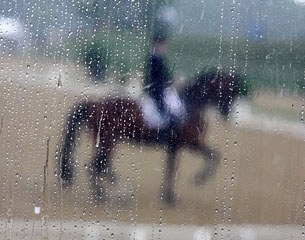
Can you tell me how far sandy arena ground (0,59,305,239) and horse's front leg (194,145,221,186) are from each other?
2 cm

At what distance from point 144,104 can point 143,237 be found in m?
0.56

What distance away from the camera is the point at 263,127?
2.04 m

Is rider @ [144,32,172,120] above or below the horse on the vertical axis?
above

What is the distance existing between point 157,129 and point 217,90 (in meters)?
0.29

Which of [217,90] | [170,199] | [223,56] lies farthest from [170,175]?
[223,56]

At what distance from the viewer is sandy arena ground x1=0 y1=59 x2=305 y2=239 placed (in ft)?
6.48

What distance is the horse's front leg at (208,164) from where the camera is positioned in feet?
6.62

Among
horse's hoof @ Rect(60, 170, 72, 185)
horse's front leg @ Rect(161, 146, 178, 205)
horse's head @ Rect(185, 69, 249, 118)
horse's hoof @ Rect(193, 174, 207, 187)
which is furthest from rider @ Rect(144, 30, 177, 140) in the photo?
horse's hoof @ Rect(60, 170, 72, 185)

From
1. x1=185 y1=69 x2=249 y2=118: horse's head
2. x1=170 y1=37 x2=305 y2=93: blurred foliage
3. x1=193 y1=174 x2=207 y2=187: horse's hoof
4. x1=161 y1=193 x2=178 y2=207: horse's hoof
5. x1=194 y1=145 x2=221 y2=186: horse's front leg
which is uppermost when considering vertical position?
x1=170 y1=37 x2=305 y2=93: blurred foliage

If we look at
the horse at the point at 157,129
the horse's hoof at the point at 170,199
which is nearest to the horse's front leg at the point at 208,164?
the horse at the point at 157,129

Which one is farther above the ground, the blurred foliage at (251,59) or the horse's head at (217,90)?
the blurred foliage at (251,59)

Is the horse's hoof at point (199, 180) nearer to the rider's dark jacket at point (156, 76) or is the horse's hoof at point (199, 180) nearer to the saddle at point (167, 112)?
the saddle at point (167, 112)

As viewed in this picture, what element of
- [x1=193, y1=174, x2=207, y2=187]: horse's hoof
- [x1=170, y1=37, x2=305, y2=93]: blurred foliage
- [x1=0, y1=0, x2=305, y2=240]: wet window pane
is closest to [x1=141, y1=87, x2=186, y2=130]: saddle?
[x1=0, y1=0, x2=305, y2=240]: wet window pane

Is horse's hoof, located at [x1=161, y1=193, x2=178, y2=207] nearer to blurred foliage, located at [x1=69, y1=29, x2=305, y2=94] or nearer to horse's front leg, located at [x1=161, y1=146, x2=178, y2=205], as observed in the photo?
horse's front leg, located at [x1=161, y1=146, x2=178, y2=205]
